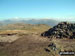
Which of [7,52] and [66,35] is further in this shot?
[66,35]

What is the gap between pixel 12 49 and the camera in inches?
1716

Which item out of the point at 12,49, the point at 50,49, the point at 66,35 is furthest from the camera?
the point at 66,35

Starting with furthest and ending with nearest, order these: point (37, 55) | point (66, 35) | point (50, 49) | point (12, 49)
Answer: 1. point (66, 35)
2. point (12, 49)
3. point (50, 49)
4. point (37, 55)

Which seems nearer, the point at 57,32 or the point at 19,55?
the point at 19,55

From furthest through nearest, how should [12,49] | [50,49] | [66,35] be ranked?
[66,35] < [12,49] < [50,49]

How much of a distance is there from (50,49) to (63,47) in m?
4.48

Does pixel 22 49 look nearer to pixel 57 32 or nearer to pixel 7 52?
pixel 7 52

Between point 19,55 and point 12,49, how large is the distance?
20.7 ft

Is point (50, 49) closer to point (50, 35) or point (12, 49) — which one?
point (12, 49)

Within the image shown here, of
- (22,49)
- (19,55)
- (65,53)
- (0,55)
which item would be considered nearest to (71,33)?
(65,53)

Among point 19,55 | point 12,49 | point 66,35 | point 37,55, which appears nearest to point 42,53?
point 37,55

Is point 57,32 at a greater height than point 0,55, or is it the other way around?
point 57,32

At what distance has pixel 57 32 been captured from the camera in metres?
56.9

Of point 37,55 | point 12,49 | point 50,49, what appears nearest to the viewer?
point 37,55
